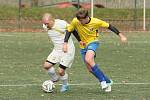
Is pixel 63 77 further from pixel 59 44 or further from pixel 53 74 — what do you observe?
pixel 59 44

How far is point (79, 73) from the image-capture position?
14.8 meters

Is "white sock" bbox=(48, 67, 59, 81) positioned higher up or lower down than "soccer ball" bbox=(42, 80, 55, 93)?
higher up

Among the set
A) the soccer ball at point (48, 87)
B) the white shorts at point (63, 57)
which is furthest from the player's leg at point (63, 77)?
the soccer ball at point (48, 87)

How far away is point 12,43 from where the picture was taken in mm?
23672

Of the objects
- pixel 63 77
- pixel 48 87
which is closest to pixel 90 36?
pixel 63 77

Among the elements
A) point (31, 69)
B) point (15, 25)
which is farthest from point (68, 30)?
point (15, 25)

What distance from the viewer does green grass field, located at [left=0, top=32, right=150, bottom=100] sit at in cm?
1133

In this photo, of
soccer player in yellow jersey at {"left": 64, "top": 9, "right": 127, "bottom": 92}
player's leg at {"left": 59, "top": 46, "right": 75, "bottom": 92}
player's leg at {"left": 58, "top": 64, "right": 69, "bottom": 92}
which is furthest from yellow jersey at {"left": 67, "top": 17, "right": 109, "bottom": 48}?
player's leg at {"left": 58, "top": 64, "right": 69, "bottom": 92}

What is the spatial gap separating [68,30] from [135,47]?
1122 cm

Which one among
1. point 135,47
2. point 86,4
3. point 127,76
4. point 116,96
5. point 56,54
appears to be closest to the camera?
point 116,96

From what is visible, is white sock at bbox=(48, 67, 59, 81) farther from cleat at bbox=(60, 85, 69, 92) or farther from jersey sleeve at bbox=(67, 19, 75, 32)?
jersey sleeve at bbox=(67, 19, 75, 32)

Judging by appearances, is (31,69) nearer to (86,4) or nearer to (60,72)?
(60,72)

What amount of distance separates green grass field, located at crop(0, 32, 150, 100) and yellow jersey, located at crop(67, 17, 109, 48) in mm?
1036

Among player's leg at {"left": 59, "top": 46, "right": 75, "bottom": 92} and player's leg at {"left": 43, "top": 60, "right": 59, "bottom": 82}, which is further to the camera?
player's leg at {"left": 43, "top": 60, "right": 59, "bottom": 82}
